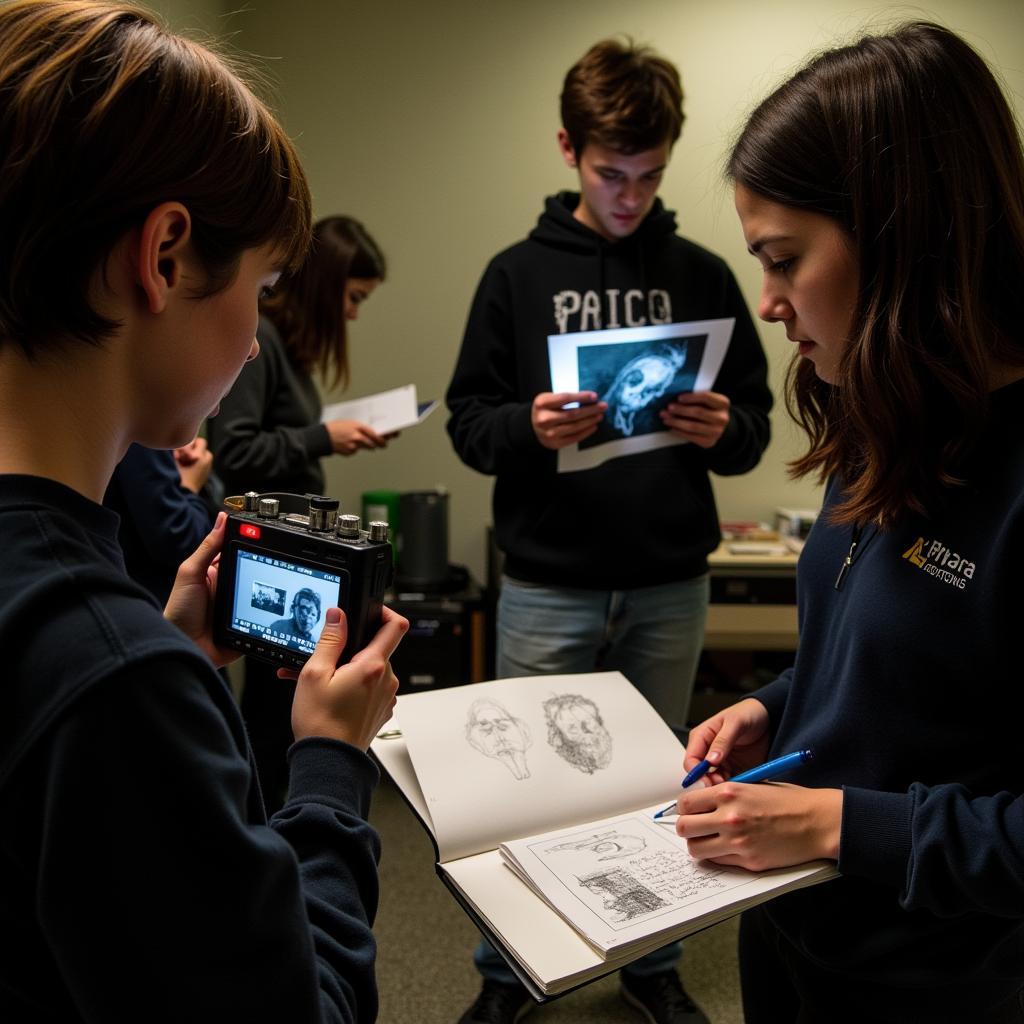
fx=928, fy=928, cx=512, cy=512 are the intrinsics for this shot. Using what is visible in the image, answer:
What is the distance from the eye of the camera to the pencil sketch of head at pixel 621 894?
79 cm

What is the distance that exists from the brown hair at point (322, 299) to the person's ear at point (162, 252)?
1836 mm

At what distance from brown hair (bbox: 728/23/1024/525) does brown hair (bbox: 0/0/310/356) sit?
0.54m

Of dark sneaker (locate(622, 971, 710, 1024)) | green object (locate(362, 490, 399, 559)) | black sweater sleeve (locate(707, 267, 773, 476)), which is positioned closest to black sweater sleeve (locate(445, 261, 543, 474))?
black sweater sleeve (locate(707, 267, 773, 476))

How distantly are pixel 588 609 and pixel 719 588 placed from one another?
1.37m

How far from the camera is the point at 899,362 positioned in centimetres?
82

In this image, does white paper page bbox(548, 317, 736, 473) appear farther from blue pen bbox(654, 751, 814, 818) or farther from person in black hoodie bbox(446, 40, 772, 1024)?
blue pen bbox(654, 751, 814, 818)

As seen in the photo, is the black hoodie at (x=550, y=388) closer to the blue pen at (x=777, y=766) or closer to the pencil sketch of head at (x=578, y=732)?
the pencil sketch of head at (x=578, y=732)

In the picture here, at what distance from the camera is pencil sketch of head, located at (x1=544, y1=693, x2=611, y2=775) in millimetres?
1043

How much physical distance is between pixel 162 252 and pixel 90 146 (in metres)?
Result: 0.07

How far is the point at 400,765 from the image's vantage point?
995 millimetres

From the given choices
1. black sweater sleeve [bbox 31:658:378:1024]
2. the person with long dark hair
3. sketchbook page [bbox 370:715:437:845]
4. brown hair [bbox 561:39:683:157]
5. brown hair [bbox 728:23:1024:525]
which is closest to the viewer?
black sweater sleeve [bbox 31:658:378:1024]

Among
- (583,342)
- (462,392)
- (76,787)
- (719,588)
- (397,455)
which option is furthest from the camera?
(397,455)

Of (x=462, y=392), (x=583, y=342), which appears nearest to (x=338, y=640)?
(x=583, y=342)

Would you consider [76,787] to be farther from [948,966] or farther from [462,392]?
[462,392]
